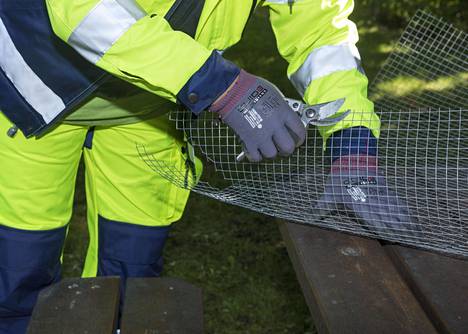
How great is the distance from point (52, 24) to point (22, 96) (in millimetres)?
312

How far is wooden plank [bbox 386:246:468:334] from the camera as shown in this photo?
1.55m

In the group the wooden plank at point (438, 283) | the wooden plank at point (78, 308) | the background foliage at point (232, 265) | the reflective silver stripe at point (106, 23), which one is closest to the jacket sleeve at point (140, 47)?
the reflective silver stripe at point (106, 23)

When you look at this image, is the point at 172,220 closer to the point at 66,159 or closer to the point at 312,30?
the point at 66,159

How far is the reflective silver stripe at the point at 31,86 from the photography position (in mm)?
2121

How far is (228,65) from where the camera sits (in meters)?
1.89

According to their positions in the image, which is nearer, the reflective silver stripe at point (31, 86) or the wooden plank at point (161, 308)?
the wooden plank at point (161, 308)

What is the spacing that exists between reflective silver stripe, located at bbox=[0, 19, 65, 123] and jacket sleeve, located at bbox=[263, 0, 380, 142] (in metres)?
0.70

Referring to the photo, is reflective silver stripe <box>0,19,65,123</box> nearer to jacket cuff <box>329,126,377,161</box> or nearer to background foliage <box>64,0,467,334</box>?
jacket cuff <box>329,126,377,161</box>

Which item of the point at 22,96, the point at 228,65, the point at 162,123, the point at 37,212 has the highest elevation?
the point at 228,65

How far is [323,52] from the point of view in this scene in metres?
2.19

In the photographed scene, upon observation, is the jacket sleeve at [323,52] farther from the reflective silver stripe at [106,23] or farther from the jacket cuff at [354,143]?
the reflective silver stripe at [106,23]

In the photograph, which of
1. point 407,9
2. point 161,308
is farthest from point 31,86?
point 407,9

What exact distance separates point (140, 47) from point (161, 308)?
62cm

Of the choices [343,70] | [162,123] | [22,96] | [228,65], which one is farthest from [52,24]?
[343,70]
